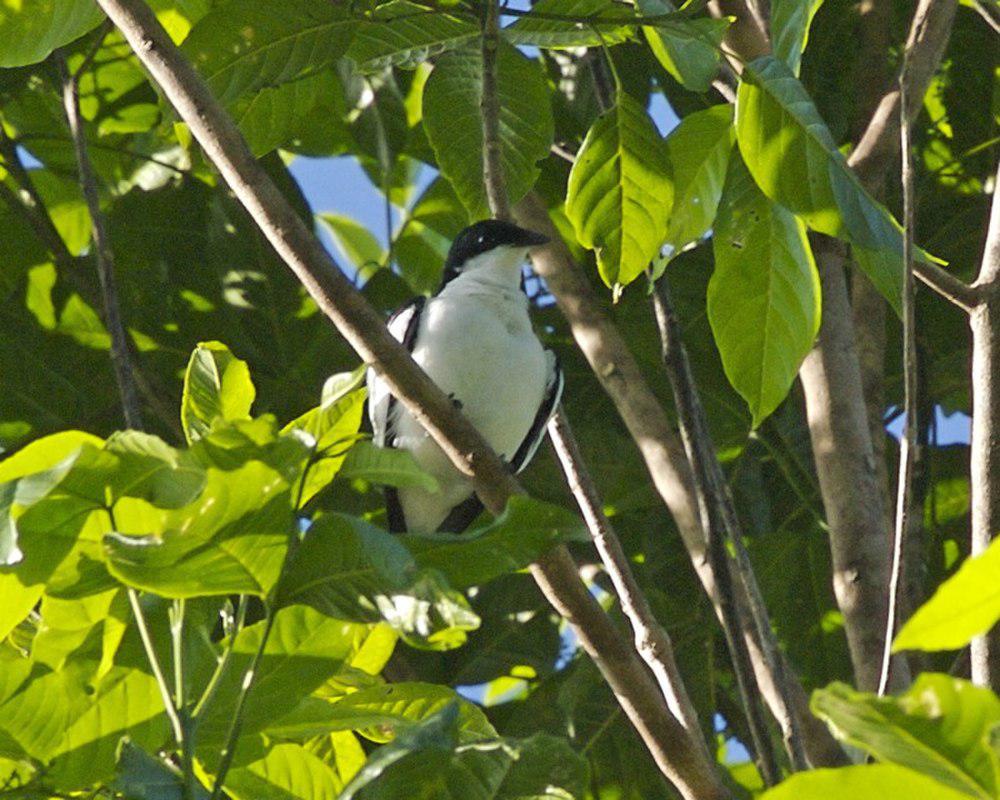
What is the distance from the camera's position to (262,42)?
3.24 meters

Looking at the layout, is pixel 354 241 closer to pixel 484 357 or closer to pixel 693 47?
pixel 484 357

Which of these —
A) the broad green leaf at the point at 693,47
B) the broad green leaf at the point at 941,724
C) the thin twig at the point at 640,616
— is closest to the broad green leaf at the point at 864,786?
the broad green leaf at the point at 941,724

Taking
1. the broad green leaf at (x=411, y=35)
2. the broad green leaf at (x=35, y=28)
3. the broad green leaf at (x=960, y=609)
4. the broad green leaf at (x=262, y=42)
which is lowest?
the broad green leaf at (x=960, y=609)

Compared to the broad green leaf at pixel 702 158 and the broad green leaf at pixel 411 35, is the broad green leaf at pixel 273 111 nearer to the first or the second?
the broad green leaf at pixel 411 35

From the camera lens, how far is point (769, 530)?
510cm

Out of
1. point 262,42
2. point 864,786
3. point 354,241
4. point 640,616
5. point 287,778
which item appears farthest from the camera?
point 354,241

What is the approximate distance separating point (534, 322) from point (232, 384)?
3.14m

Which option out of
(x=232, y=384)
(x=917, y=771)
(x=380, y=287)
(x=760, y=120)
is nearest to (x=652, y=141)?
(x=760, y=120)

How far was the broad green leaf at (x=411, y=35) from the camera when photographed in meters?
3.42

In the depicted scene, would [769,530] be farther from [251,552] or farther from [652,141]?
[251,552]

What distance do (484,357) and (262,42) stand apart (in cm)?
179

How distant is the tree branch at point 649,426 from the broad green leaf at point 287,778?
1.08 meters

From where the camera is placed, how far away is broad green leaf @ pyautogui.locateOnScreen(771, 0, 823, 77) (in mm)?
3049

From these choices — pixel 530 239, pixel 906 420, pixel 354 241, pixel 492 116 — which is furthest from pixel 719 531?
pixel 354 241
